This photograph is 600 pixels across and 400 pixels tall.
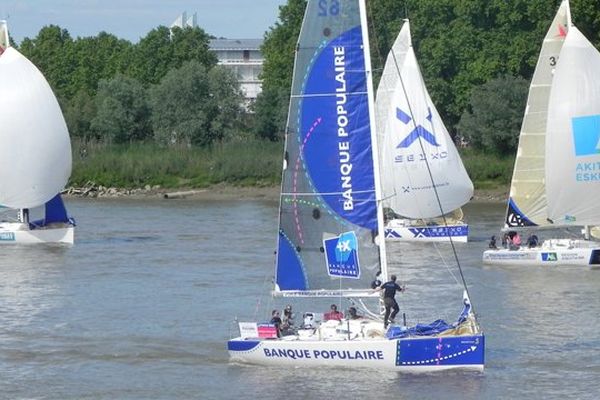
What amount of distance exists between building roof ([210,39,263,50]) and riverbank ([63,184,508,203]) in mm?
78631

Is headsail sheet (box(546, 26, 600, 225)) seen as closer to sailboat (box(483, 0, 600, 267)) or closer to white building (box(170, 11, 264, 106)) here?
sailboat (box(483, 0, 600, 267))

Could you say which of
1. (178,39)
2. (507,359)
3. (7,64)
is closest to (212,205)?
(7,64)

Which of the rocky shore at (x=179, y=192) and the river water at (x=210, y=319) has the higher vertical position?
the river water at (x=210, y=319)

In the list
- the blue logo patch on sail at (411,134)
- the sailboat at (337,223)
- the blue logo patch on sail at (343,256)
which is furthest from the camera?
the blue logo patch on sail at (411,134)

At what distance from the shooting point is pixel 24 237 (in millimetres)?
67438

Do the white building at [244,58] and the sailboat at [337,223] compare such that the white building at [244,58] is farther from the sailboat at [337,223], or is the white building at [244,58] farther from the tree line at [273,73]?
the sailboat at [337,223]

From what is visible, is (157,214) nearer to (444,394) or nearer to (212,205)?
(212,205)

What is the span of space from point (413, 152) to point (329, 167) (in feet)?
101

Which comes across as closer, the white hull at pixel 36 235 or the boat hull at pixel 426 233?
the boat hull at pixel 426 233

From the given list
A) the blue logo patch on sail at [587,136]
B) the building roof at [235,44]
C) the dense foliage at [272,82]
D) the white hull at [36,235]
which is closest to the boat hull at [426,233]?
the blue logo patch on sail at [587,136]

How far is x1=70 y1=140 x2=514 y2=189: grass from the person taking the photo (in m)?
108

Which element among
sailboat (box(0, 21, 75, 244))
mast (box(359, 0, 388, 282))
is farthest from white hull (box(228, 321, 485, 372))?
sailboat (box(0, 21, 75, 244))

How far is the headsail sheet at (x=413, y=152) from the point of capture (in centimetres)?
6550

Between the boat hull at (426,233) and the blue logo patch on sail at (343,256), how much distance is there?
31674 mm
